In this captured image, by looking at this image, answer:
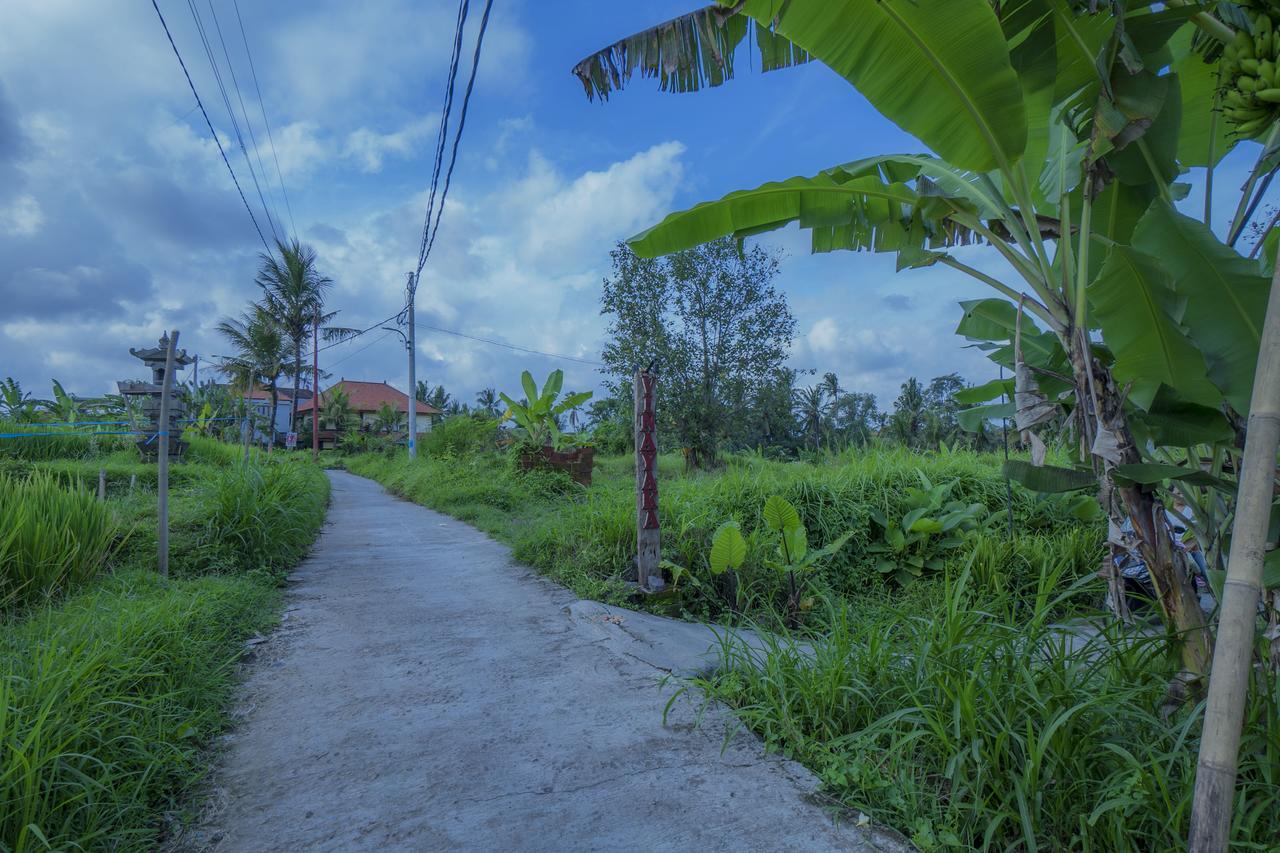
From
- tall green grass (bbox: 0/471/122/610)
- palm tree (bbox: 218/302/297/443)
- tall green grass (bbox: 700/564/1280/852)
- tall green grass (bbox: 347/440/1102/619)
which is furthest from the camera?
palm tree (bbox: 218/302/297/443)

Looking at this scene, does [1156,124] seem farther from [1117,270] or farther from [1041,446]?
[1041,446]

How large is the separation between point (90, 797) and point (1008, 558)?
5937mm

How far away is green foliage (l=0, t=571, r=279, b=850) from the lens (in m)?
1.92

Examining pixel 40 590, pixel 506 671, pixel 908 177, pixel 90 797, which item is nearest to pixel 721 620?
pixel 506 671

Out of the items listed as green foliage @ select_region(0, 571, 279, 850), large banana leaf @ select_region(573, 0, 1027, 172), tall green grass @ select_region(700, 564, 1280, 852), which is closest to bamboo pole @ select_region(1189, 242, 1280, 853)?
tall green grass @ select_region(700, 564, 1280, 852)

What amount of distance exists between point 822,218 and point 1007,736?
8.13 ft

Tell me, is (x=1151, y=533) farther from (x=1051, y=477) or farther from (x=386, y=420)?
(x=386, y=420)

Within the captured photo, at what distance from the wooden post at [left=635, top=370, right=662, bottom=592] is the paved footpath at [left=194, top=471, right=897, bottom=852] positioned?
25.1 inches

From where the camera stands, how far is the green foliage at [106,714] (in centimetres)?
192

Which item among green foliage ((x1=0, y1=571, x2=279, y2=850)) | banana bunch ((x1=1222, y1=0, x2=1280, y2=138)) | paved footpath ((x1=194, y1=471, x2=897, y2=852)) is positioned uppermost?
banana bunch ((x1=1222, y1=0, x2=1280, y2=138))

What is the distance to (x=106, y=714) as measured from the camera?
2.37 meters

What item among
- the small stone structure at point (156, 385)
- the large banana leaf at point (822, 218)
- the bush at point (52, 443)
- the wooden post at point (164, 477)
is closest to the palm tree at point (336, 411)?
the bush at point (52, 443)

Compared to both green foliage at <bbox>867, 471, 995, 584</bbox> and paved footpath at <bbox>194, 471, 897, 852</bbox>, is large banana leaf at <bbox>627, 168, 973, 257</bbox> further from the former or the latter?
green foliage at <bbox>867, 471, 995, 584</bbox>

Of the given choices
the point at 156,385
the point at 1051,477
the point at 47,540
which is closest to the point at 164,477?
the point at 47,540
